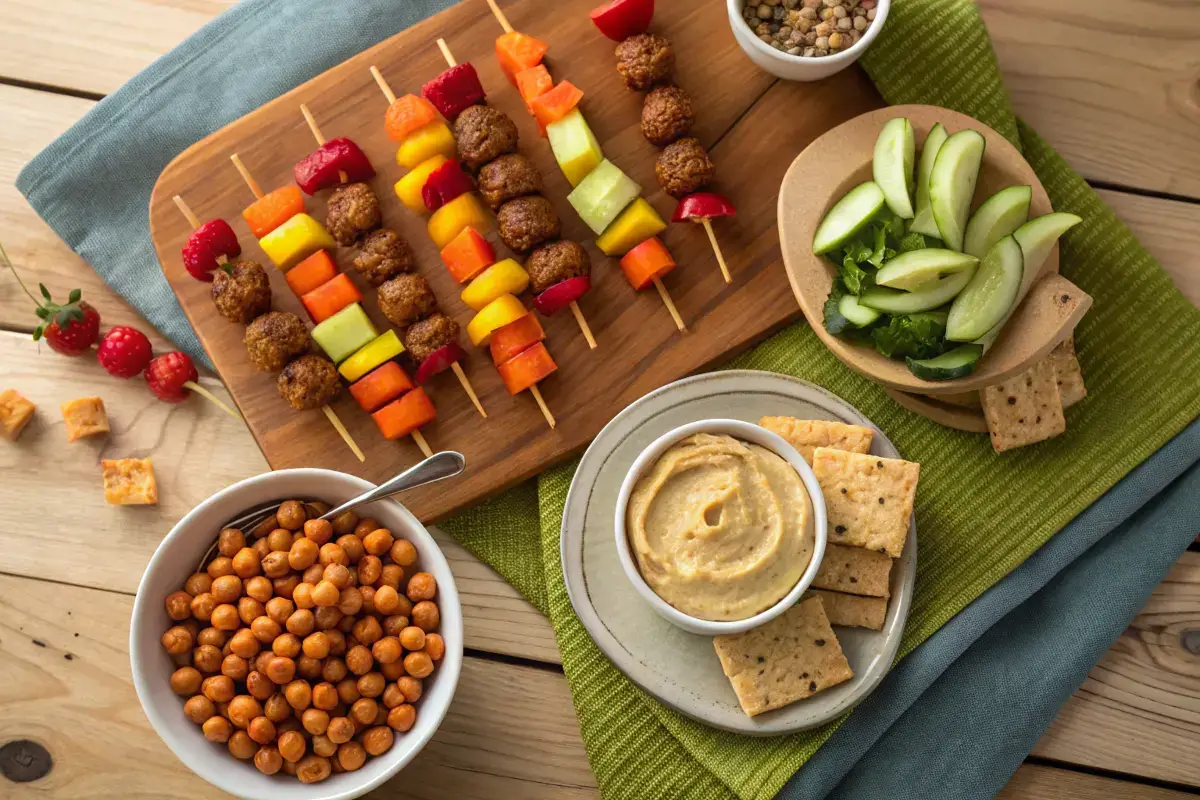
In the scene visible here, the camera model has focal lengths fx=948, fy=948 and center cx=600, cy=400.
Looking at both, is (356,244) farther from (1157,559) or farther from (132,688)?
(1157,559)

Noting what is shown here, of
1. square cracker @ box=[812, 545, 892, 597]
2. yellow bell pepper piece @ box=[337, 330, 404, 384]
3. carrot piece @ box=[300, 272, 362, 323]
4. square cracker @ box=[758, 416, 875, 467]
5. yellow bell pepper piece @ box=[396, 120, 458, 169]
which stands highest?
yellow bell pepper piece @ box=[396, 120, 458, 169]

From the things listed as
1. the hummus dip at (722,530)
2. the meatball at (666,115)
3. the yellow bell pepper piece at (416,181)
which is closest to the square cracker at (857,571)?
the hummus dip at (722,530)

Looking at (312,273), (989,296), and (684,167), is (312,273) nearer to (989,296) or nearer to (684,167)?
(684,167)

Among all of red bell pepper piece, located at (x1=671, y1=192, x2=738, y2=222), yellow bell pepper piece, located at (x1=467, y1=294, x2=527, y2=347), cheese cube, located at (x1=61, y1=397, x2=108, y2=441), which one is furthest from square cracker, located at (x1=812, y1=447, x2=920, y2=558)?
cheese cube, located at (x1=61, y1=397, x2=108, y2=441)

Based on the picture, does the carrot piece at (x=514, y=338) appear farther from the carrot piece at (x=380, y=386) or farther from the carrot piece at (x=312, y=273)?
the carrot piece at (x=312, y=273)

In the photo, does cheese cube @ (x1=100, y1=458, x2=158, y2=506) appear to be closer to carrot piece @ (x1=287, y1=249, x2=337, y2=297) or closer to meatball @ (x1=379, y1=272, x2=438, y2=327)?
carrot piece @ (x1=287, y1=249, x2=337, y2=297)

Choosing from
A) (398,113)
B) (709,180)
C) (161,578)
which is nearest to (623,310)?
(709,180)
